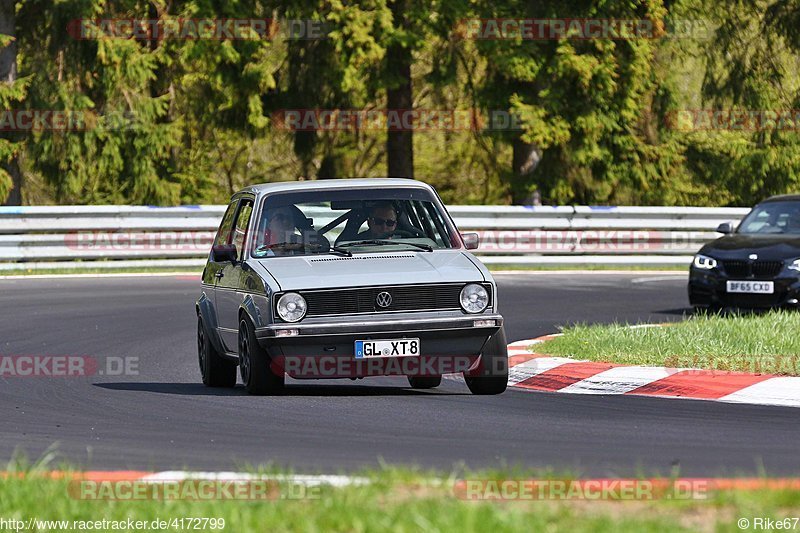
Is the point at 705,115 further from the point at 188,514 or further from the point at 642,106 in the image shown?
the point at 188,514

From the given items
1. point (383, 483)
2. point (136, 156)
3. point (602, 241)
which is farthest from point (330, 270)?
point (136, 156)

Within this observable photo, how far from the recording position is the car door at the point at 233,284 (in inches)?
438

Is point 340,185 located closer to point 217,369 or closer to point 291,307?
point 291,307

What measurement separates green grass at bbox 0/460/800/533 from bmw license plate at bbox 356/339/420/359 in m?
3.66

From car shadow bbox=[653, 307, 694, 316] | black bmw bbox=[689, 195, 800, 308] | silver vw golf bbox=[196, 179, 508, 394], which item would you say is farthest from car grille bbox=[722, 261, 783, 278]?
silver vw golf bbox=[196, 179, 508, 394]

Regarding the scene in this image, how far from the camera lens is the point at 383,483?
6148mm

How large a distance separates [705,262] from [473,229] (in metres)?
8.91

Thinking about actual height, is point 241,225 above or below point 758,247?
above

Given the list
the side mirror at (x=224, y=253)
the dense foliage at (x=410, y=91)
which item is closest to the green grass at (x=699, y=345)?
the side mirror at (x=224, y=253)

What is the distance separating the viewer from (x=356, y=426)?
883 cm

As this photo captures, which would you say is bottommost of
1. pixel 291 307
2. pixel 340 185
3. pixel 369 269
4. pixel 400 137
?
pixel 291 307

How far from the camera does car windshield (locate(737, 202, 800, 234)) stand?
18.3m

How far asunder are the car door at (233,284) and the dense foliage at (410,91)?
57.7 ft

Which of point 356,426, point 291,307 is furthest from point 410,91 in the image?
point 356,426
